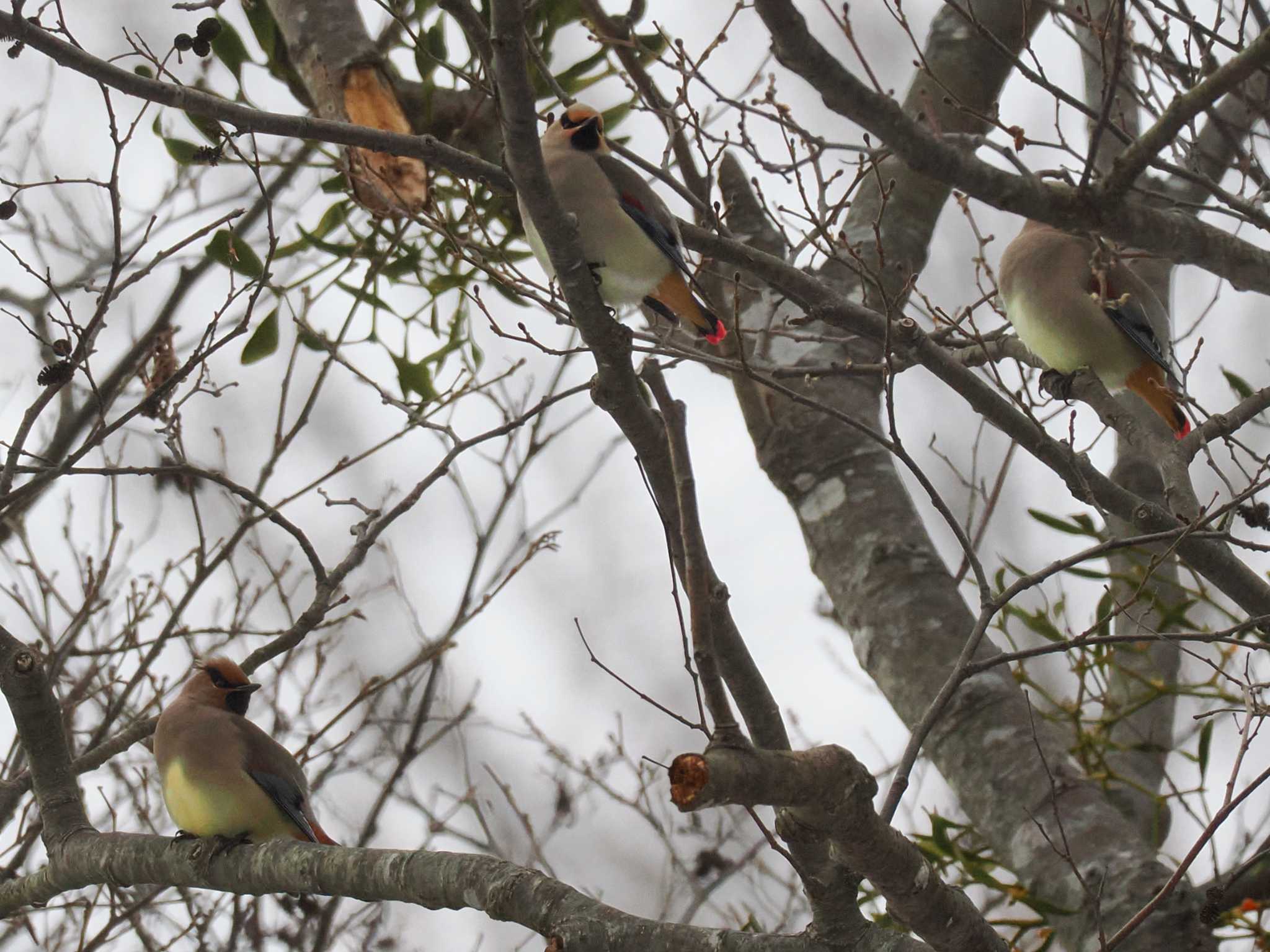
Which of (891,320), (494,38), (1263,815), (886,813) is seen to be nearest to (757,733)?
(886,813)

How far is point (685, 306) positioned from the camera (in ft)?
11.5

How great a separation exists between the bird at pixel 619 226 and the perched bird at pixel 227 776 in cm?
118

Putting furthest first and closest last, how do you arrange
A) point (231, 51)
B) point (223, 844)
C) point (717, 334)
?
point (231, 51), point (717, 334), point (223, 844)

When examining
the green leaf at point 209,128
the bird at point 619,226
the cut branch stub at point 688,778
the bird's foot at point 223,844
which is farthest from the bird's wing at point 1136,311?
the cut branch stub at point 688,778

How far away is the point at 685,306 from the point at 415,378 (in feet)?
2.69

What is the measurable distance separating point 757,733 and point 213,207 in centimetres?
337

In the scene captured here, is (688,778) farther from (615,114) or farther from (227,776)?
(615,114)

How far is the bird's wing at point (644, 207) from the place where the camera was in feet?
10.8

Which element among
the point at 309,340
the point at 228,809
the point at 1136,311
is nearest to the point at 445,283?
the point at 309,340

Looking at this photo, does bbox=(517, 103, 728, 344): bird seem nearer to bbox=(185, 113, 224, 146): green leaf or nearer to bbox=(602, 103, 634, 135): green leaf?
bbox=(602, 103, 634, 135): green leaf

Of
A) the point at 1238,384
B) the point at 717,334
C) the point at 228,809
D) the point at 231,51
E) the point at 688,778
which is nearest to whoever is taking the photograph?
the point at 688,778

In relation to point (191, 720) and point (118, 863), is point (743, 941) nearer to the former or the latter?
point (118, 863)

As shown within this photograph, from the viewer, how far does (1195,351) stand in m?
2.77

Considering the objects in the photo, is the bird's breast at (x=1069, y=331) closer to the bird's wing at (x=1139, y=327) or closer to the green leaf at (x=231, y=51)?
the bird's wing at (x=1139, y=327)
